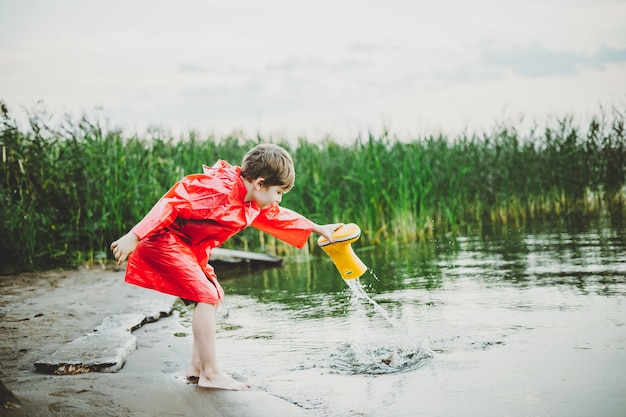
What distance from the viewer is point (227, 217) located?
12.5 feet

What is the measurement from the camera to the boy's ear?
3.82 m

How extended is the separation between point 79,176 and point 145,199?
2.91 ft

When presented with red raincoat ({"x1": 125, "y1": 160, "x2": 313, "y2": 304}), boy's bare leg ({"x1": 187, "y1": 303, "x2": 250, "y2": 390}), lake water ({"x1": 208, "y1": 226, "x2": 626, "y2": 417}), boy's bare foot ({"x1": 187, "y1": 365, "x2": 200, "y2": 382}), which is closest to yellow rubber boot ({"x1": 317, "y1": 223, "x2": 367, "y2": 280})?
lake water ({"x1": 208, "y1": 226, "x2": 626, "y2": 417})

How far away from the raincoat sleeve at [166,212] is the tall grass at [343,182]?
5306mm

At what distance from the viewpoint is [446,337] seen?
4453 mm

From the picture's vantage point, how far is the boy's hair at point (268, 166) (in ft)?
12.5

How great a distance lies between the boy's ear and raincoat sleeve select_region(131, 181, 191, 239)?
0.36 metres

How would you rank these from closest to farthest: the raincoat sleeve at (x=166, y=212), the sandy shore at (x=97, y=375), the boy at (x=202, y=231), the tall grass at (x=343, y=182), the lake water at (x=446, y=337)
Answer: the sandy shore at (x=97, y=375)
the lake water at (x=446, y=337)
the raincoat sleeve at (x=166, y=212)
the boy at (x=202, y=231)
the tall grass at (x=343, y=182)

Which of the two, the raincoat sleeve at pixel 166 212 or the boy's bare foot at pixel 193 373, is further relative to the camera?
the boy's bare foot at pixel 193 373

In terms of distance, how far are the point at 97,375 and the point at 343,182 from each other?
7.17m

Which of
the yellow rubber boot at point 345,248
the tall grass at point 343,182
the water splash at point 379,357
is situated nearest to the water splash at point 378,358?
the water splash at point 379,357

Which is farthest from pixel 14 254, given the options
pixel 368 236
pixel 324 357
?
pixel 324 357

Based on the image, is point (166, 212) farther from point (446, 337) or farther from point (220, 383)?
point (446, 337)

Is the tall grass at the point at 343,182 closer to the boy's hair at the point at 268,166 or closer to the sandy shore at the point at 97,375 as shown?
the sandy shore at the point at 97,375
